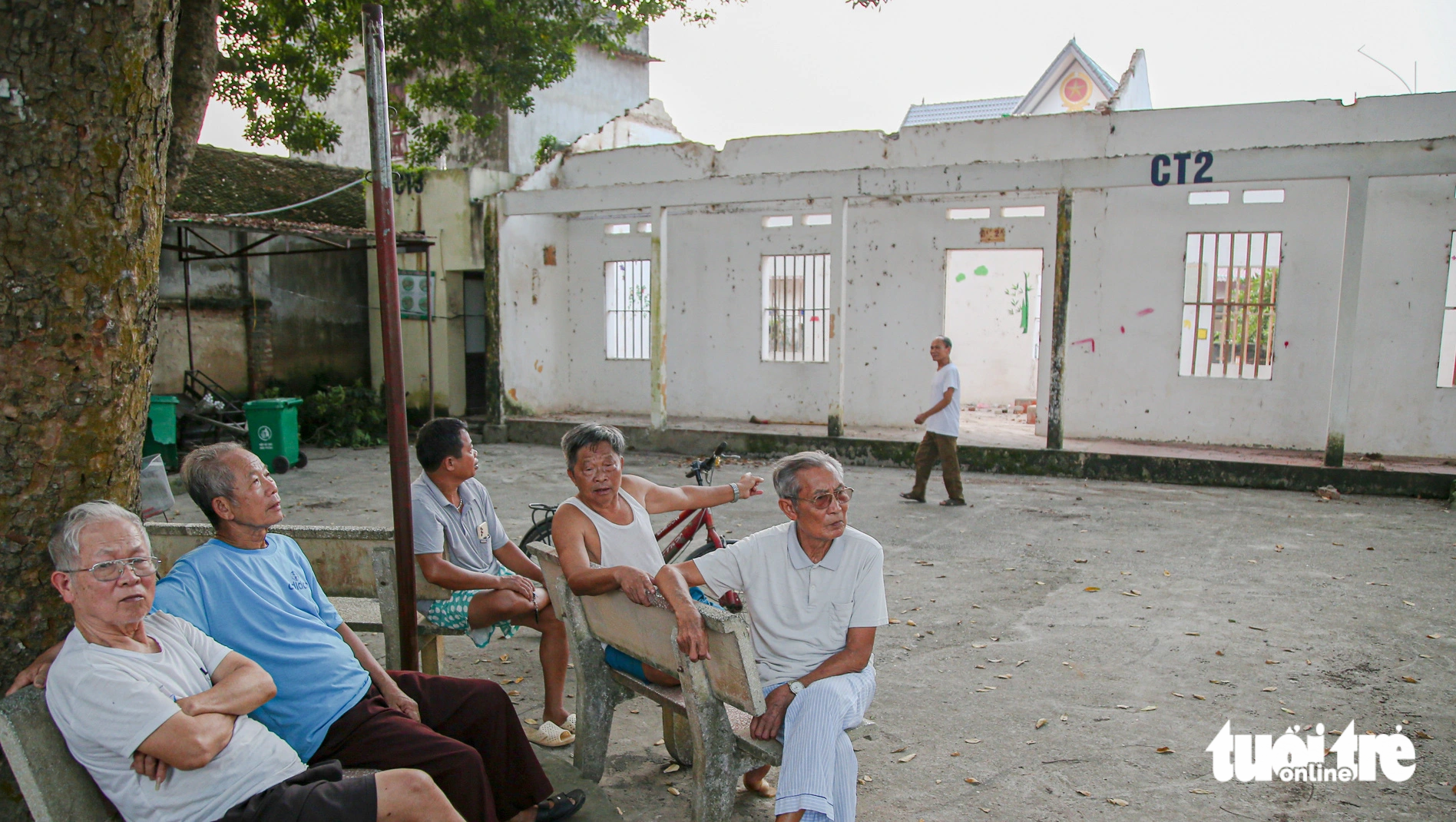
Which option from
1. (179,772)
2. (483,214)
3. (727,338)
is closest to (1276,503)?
(727,338)

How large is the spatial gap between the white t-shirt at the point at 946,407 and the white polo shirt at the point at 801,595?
546cm

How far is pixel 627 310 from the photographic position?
1392 cm

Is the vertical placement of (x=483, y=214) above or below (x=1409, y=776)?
above

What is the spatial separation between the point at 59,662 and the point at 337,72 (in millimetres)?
10608

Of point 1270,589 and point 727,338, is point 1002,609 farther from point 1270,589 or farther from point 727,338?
point 727,338

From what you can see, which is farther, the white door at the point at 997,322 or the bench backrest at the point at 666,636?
the white door at the point at 997,322

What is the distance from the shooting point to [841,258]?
11.0 metres

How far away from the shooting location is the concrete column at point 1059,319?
9.90 metres

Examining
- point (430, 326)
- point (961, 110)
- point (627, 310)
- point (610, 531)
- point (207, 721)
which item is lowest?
point (207, 721)

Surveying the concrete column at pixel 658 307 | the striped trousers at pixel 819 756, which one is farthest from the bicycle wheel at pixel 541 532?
the concrete column at pixel 658 307

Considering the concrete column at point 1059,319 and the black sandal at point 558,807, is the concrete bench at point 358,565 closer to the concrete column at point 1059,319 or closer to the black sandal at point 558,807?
the black sandal at point 558,807

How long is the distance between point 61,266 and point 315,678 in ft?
4.13

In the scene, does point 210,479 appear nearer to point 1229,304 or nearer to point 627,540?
point 627,540

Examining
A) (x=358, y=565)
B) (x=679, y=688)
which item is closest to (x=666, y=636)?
(x=679, y=688)
